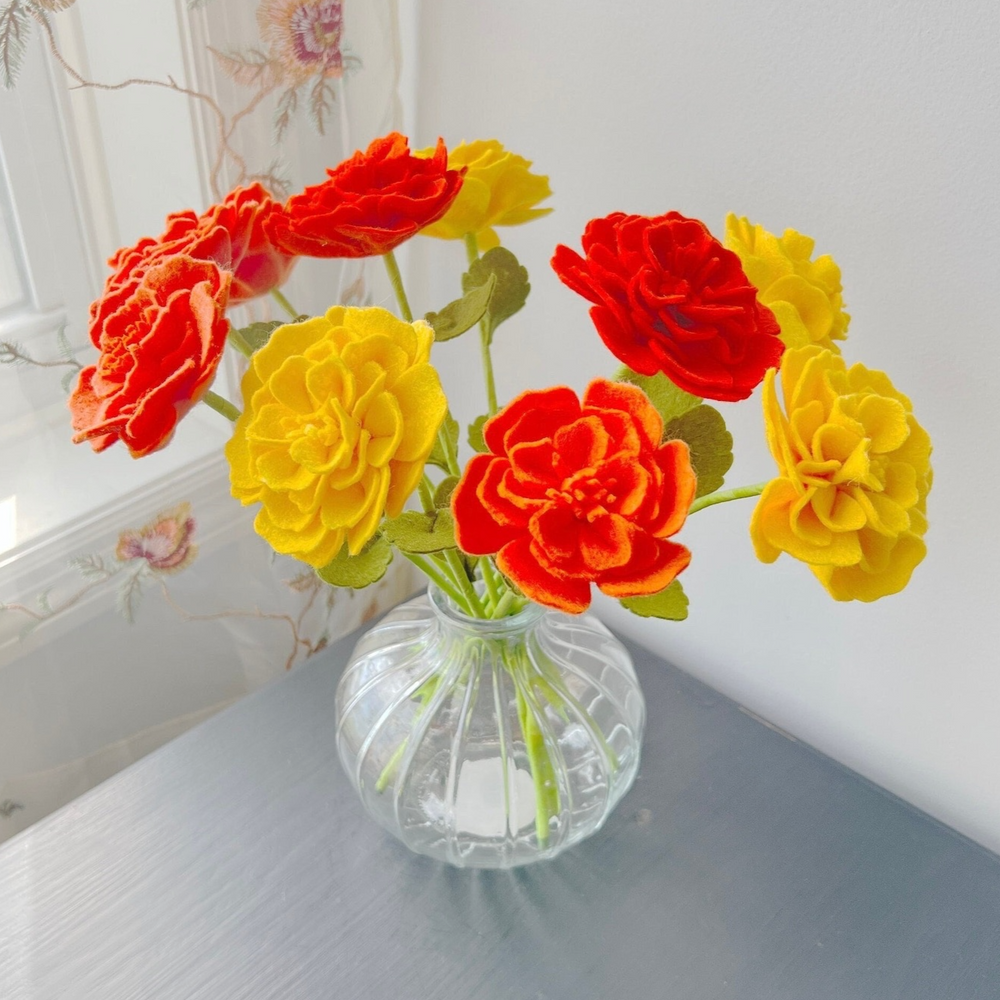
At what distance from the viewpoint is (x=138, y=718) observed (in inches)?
35.6

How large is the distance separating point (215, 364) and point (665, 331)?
20cm

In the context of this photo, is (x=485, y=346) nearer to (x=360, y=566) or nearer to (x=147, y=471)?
(x=360, y=566)

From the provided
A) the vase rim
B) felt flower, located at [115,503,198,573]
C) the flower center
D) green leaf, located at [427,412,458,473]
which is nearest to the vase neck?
the vase rim

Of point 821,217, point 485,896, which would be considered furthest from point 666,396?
point 485,896

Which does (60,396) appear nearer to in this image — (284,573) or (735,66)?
(284,573)

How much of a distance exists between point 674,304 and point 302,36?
1.47 ft

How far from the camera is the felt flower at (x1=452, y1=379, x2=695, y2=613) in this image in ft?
1.24

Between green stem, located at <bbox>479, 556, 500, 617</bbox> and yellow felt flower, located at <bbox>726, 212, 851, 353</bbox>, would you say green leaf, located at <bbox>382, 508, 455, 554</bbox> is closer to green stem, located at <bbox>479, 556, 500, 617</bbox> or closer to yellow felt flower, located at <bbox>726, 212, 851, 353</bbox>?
green stem, located at <bbox>479, 556, 500, 617</bbox>

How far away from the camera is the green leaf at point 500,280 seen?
579 mm

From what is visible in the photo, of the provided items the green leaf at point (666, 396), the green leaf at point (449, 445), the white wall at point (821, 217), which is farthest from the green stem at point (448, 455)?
the white wall at point (821, 217)

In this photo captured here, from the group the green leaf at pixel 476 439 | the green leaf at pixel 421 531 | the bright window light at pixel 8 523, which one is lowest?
the bright window light at pixel 8 523

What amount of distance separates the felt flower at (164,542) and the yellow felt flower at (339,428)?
1.31ft

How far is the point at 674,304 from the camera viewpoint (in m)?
0.42

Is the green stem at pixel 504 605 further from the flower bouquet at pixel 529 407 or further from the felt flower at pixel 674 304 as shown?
the felt flower at pixel 674 304
